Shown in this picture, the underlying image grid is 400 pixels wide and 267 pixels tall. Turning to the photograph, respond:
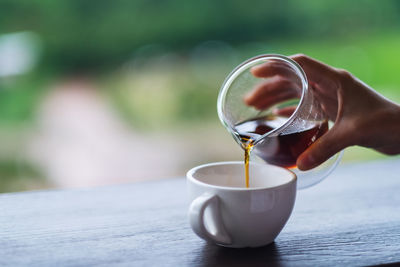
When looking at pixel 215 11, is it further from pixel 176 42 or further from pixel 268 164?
pixel 268 164

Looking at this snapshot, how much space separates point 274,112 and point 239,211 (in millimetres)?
279

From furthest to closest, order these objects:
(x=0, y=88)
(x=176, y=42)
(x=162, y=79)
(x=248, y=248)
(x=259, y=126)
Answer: (x=176, y=42) < (x=162, y=79) < (x=0, y=88) < (x=259, y=126) < (x=248, y=248)

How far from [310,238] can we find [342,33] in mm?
4995

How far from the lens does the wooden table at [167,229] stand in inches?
24.9

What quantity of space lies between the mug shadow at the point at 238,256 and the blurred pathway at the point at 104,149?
254 centimetres

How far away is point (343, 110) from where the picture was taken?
742 mm

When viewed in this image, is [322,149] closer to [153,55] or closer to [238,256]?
[238,256]

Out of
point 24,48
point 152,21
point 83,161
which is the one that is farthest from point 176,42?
point 83,161

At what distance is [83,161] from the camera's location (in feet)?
11.3

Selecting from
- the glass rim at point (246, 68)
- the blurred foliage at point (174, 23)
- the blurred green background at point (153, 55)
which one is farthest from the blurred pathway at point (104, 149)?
the glass rim at point (246, 68)

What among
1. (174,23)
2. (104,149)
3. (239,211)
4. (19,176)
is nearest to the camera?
(239,211)

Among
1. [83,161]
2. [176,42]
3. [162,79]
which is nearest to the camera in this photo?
[83,161]

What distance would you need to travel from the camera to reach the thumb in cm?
71

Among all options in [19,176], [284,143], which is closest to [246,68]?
[284,143]
